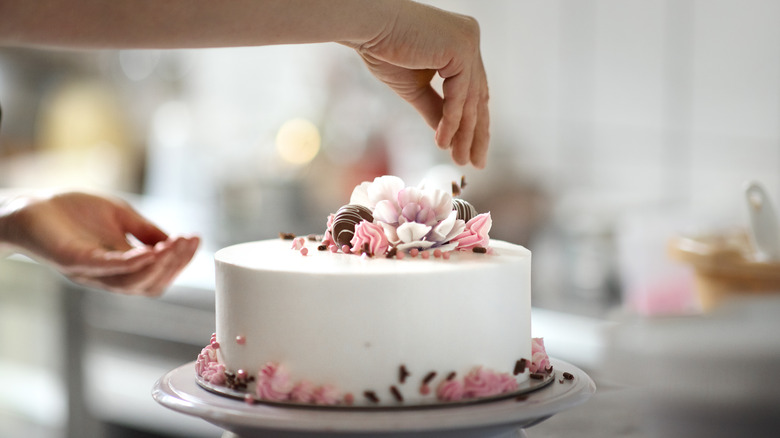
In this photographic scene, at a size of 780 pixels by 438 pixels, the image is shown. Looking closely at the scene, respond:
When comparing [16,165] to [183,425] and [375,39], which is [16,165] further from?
[375,39]

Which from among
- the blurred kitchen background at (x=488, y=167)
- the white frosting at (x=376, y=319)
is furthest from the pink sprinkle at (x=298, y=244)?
the blurred kitchen background at (x=488, y=167)

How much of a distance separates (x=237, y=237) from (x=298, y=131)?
0.62 meters

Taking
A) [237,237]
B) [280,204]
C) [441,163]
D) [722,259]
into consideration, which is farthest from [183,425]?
[722,259]

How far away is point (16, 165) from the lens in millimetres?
4098

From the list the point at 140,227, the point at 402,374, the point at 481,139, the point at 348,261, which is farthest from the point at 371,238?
the point at 140,227

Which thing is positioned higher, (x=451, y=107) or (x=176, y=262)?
(x=451, y=107)

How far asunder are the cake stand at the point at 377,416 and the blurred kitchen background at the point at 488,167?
1.97 feet

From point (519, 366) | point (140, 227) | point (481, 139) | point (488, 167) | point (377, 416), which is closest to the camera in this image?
point (377, 416)

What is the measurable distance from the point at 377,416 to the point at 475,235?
0.86 feet

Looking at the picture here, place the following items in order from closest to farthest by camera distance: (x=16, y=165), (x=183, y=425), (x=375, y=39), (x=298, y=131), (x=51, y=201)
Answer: (x=375, y=39)
(x=51, y=201)
(x=183, y=425)
(x=298, y=131)
(x=16, y=165)

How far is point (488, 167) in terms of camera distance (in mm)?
3094

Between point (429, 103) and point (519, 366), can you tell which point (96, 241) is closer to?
point (429, 103)

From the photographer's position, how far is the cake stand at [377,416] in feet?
2.31

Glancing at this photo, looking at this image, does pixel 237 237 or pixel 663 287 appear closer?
pixel 663 287
